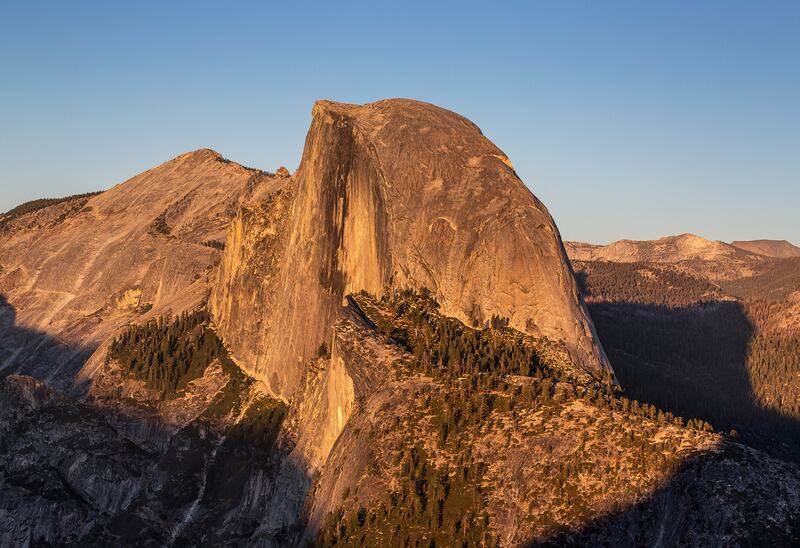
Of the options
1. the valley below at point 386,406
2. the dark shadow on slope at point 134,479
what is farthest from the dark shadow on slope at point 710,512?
the dark shadow on slope at point 134,479

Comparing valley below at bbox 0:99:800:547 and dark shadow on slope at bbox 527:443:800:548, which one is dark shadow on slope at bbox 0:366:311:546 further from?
dark shadow on slope at bbox 527:443:800:548

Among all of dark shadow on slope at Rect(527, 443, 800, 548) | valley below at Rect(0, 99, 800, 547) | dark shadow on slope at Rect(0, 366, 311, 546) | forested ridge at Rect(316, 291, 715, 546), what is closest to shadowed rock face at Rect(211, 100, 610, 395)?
valley below at Rect(0, 99, 800, 547)

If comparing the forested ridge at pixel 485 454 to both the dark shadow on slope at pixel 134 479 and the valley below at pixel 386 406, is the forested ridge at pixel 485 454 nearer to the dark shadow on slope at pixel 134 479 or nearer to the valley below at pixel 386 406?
the valley below at pixel 386 406

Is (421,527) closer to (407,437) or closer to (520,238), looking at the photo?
(407,437)

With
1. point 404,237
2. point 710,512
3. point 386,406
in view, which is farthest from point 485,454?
point 404,237

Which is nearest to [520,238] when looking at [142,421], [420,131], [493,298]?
[493,298]

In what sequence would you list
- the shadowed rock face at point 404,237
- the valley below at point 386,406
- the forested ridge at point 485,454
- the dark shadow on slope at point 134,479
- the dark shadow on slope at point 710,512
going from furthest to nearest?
the dark shadow on slope at point 134,479, the shadowed rock face at point 404,237, the forested ridge at point 485,454, the valley below at point 386,406, the dark shadow on slope at point 710,512

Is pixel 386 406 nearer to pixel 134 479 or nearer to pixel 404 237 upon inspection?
pixel 404 237
